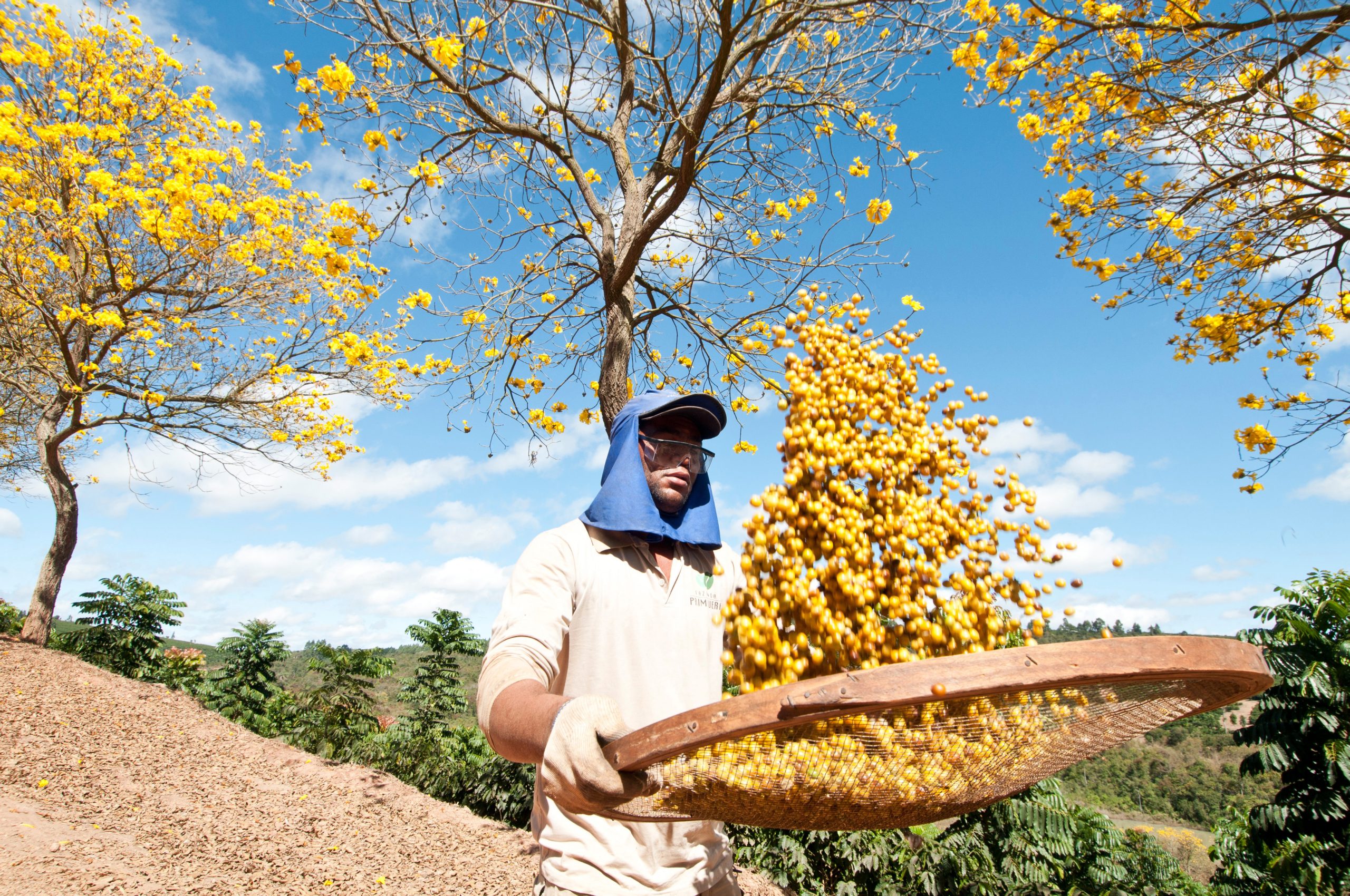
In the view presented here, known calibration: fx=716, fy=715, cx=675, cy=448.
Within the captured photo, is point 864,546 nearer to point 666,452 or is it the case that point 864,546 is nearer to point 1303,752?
point 666,452

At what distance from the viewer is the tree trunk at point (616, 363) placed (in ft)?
16.3

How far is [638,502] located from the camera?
6.06 ft

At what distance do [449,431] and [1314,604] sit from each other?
25.8 feet

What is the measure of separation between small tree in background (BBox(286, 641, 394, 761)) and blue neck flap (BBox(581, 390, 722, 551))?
9.19 m

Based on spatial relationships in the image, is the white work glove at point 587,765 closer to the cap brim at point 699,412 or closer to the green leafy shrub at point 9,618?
the cap brim at point 699,412

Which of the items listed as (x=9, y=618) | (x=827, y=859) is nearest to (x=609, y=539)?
(x=827, y=859)

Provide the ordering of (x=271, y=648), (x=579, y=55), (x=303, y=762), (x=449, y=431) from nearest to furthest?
(x=579, y=55), (x=449, y=431), (x=303, y=762), (x=271, y=648)

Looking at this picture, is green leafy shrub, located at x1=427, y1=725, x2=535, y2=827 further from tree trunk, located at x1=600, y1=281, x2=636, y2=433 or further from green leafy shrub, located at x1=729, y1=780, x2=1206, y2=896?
tree trunk, located at x1=600, y1=281, x2=636, y2=433

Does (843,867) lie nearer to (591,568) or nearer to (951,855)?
(951,855)

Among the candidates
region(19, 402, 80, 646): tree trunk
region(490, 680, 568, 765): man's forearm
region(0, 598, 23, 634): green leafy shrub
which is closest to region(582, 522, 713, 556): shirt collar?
region(490, 680, 568, 765): man's forearm

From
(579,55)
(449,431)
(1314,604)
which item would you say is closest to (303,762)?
(449,431)

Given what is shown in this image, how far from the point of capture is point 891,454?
4.63ft

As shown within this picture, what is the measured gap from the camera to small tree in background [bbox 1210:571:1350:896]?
222 inches

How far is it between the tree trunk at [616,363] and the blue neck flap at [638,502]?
9.42ft
